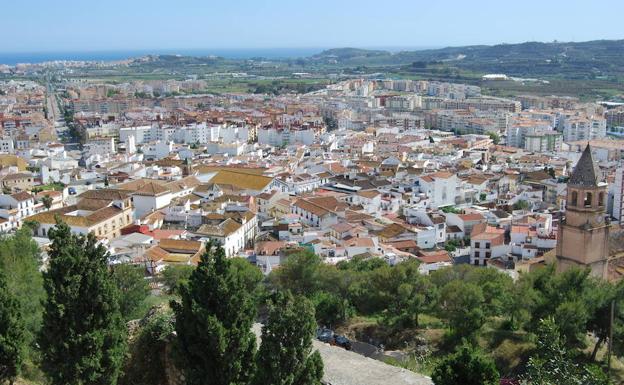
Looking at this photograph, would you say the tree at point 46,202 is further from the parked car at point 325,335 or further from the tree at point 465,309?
the tree at point 465,309

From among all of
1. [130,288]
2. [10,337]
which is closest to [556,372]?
[10,337]

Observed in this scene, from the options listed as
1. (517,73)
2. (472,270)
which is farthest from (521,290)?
(517,73)

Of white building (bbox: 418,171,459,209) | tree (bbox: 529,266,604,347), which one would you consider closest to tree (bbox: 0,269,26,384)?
tree (bbox: 529,266,604,347)

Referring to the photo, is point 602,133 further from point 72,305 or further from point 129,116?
point 72,305

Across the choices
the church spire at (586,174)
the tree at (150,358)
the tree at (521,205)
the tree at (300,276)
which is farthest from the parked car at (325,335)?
the tree at (521,205)

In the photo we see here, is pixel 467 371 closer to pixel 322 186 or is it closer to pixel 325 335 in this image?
pixel 325 335
